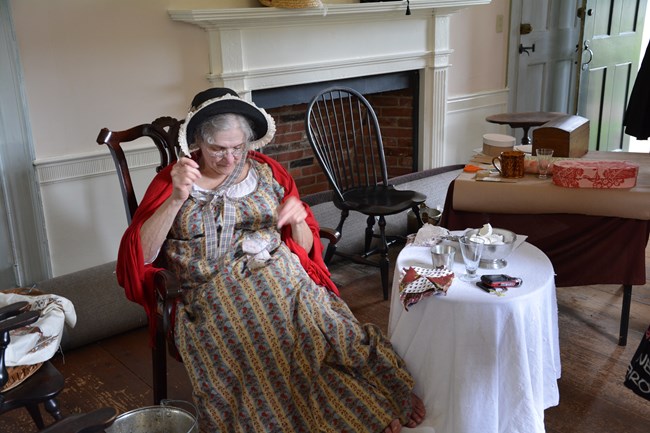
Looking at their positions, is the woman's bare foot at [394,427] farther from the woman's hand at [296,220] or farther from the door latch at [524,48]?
the door latch at [524,48]

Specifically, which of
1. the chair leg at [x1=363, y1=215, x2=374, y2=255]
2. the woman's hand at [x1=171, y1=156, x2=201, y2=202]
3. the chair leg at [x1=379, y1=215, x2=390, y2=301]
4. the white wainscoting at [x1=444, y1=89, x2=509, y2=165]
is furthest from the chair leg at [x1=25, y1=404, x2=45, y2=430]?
the white wainscoting at [x1=444, y1=89, x2=509, y2=165]

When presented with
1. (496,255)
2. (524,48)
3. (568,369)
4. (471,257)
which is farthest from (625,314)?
(524,48)

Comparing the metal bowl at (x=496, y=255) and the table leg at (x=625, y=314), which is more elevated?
the metal bowl at (x=496, y=255)

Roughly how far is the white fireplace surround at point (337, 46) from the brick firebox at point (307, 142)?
0.12m

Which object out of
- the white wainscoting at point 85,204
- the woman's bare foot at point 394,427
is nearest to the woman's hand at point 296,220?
the woman's bare foot at point 394,427

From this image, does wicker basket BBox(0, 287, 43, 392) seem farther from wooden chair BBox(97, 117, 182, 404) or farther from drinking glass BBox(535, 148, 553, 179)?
drinking glass BBox(535, 148, 553, 179)

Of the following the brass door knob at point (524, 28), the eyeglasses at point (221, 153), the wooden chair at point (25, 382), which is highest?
the brass door knob at point (524, 28)

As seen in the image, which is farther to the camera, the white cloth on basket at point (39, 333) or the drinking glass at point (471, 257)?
the drinking glass at point (471, 257)

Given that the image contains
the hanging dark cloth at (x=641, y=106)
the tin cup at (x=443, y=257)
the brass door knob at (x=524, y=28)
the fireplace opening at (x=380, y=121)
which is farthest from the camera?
the brass door knob at (x=524, y=28)

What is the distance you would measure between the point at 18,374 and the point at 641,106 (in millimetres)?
3060

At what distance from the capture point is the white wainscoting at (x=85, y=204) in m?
2.88

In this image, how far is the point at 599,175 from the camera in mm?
2363

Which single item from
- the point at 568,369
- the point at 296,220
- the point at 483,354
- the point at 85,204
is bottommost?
the point at 568,369

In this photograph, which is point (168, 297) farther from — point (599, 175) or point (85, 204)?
point (599, 175)
